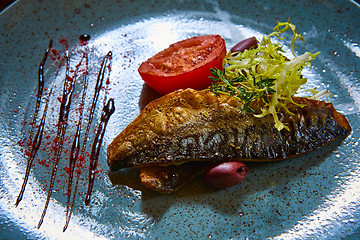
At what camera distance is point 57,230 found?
260 cm

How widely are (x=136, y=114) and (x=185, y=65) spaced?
0.73m

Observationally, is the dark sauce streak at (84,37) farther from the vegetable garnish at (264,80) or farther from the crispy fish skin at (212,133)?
the vegetable garnish at (264,80)

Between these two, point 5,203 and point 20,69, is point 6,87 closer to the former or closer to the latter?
point 20,69

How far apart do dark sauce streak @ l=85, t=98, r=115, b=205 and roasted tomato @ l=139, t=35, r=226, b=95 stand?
50 cm

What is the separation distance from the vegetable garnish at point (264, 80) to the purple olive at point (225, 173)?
0.45m

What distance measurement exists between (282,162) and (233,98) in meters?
0.77

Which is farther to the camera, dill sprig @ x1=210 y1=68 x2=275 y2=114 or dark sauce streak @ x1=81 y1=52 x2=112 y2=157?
dark sauce streak @ x1=81 y1=52 x2=112 y2=157

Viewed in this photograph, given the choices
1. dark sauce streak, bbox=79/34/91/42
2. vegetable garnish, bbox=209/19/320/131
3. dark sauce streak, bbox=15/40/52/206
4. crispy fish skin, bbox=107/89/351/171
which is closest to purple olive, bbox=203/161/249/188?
crispy fish skin, bbox=107/89/351/171

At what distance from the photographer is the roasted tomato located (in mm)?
3113

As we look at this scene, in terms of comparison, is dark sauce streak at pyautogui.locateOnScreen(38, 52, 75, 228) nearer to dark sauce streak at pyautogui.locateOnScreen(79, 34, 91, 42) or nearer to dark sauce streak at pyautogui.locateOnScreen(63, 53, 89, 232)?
dark sauce streak at pyautogui.locateOnScreen(63, 53, 89, 232)

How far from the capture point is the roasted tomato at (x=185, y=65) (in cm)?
311

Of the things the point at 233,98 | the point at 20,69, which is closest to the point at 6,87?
the point at 20,69

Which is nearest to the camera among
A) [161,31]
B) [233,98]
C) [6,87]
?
[233,98]

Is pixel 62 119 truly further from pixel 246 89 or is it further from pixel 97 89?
pixel 246 89
